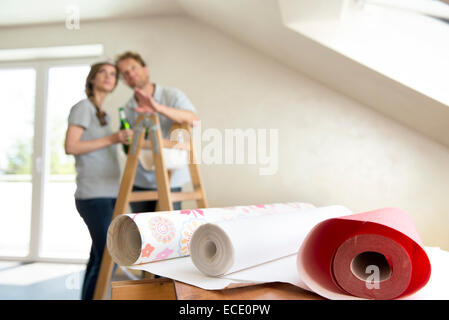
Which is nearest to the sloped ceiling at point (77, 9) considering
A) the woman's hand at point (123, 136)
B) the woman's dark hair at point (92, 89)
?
the woman's dark hair at point (92, 89)

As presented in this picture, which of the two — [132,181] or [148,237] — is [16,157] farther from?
[148,237]

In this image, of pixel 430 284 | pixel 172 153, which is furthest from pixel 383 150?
pixel 430 284

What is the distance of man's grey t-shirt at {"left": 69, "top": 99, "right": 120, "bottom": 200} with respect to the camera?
4.60 feet

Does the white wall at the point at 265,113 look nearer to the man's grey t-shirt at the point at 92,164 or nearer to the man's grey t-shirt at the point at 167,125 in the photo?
the man's grey t-shirt at the point at 167,125

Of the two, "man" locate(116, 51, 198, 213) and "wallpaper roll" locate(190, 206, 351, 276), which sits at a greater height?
"man" locate(116, 51, 198, 213)

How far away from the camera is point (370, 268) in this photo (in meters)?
0.48

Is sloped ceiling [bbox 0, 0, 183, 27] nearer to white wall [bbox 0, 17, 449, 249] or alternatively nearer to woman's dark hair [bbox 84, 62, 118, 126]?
white wall [bbox 0, 17, 449, 249]

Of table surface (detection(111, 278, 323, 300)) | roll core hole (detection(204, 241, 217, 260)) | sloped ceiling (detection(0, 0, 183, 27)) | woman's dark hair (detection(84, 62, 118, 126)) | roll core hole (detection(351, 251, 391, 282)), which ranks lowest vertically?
table surface (detection(111, 278, 323, 300))

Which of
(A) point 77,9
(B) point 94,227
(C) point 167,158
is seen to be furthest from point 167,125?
(A) point 77,9

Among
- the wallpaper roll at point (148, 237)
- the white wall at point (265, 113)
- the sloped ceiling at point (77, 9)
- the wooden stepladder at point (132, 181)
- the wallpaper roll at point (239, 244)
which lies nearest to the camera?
the wallpaper roll at point (239, 244)

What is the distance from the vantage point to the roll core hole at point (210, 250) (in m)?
0.58

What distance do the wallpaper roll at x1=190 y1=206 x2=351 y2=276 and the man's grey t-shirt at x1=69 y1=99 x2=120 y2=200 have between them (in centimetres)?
97

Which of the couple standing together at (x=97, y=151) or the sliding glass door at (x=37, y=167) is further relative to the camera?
the sliding glass door at (x=37, y=167)

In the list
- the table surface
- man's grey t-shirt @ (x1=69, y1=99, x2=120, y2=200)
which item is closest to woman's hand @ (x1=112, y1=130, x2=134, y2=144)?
man's grey t-shirt @ (x1=69, y1=99, x2=120, y2=200)
